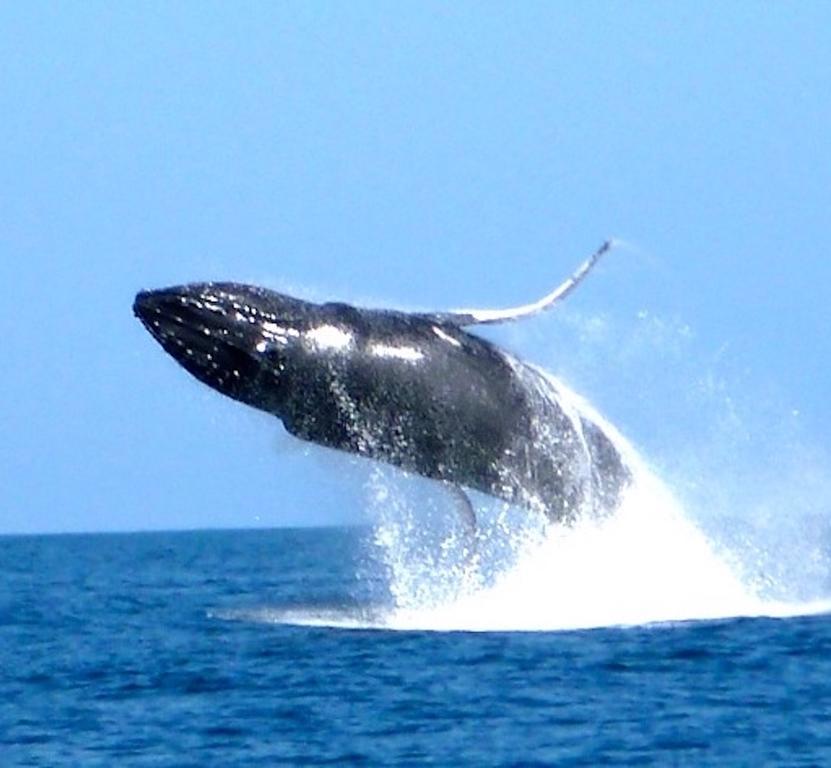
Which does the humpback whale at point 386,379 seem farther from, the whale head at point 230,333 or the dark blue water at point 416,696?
the dark blue water at point 416,696

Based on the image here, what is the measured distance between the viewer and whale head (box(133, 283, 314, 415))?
85.0 feet

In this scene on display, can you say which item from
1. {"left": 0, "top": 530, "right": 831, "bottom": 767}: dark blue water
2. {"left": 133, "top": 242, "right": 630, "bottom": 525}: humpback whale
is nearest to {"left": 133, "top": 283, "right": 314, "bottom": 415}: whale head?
{"left": 133, "top": 242, "right": 630, "bottom": 525}: humpback whale

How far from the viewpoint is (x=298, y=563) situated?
64.6m

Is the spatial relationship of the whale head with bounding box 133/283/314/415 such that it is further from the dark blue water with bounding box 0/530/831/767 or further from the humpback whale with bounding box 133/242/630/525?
the dark blue water with bounding box 0/530/831/767

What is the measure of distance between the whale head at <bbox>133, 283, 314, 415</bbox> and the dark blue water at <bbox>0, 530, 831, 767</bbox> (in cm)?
309

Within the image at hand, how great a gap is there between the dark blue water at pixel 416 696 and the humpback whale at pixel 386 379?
7.26ft

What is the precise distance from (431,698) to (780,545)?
1510 cm

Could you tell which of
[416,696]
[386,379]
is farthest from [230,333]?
[416,696]

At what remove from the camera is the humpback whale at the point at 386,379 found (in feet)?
85.8

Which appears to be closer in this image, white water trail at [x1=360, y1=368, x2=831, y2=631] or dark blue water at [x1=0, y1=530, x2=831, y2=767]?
dark blue water at [x1=0, y1=530, x2=831, y2=767]

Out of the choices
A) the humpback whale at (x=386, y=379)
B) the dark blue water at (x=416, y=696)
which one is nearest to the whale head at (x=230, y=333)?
the humpback whale at (x=386, y=379)

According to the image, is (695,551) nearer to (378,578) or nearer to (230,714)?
(230,714)

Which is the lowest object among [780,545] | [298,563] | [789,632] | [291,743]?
[291,743]

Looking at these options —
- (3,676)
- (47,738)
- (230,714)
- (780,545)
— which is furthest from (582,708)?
(780,545)
